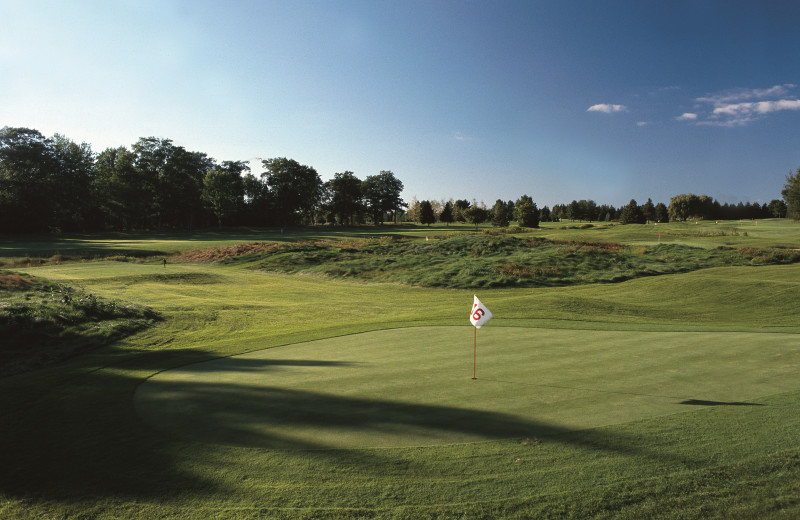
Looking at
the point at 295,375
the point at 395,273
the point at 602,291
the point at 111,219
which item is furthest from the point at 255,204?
the point at 295,375

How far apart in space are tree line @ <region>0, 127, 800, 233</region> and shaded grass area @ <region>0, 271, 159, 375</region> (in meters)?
63.3

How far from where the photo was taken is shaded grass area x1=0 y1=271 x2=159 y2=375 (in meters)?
9.87

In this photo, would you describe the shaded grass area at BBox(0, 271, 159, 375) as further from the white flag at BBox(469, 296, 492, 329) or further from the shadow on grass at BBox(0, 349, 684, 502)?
the white flag at BBox(469, 296, 492, 329)

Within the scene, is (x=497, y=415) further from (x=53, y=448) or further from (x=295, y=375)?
(x=53, y=448)

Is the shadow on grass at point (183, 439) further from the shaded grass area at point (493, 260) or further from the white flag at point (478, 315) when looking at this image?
the shaded grass area at point (493, 260)

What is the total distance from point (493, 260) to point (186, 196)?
69.5 meters

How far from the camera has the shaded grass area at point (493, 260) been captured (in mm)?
28609

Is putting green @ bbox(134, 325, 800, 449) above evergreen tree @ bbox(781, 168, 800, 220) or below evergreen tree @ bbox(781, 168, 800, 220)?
below

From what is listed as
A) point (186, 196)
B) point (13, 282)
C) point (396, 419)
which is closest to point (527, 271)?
point (396, 419)

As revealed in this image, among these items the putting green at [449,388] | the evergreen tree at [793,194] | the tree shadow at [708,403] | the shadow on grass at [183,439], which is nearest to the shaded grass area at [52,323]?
the shadow on grass at [183,439]

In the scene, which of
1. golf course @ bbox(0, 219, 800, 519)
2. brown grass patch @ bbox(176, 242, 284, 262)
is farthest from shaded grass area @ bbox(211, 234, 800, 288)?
golf course @ bbox(0, 219, 800, 519)

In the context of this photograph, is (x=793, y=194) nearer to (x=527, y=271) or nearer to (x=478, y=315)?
(x=527, y=271)

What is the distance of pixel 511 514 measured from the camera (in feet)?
12.2

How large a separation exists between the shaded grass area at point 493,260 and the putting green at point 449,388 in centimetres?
1846
